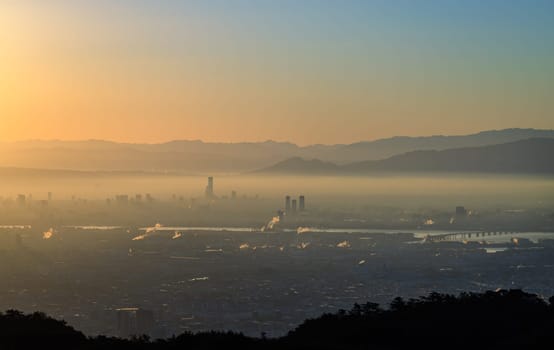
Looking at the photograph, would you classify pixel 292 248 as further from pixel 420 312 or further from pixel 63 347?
pixel 63 347

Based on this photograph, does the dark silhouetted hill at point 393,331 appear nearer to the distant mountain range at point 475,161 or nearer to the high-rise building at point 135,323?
the high-rise building at point 135,323

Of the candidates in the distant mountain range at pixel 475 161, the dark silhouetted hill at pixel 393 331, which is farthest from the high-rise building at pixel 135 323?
the distant mountain range at pixel 475 161

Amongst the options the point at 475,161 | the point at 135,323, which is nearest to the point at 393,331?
the point at 135,323

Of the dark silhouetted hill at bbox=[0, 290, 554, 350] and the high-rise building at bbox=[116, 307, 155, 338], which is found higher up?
the dark silhouetted hill at bbox=[0, 290, 554, 350]

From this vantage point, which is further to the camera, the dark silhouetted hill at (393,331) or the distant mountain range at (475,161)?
the distant mountain range at (475,161)

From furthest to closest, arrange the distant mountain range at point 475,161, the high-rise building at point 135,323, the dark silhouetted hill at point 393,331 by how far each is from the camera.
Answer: the distant mountain range at point 475,161, the high-rise building at point 135,323, the dark silhouetted hill at point 393,331

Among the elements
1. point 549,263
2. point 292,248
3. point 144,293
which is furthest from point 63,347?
point 292,248

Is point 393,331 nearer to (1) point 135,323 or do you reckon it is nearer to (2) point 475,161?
(1) point 135,323

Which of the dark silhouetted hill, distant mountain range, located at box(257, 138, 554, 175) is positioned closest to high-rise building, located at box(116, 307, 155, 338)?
the dark silhouetted hill

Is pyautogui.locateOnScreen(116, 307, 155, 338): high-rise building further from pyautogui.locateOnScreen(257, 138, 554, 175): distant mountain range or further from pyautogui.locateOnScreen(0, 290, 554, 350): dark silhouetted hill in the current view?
pyautogui.locateOnScreen(257, 138, 554, 175): distant mountain range
